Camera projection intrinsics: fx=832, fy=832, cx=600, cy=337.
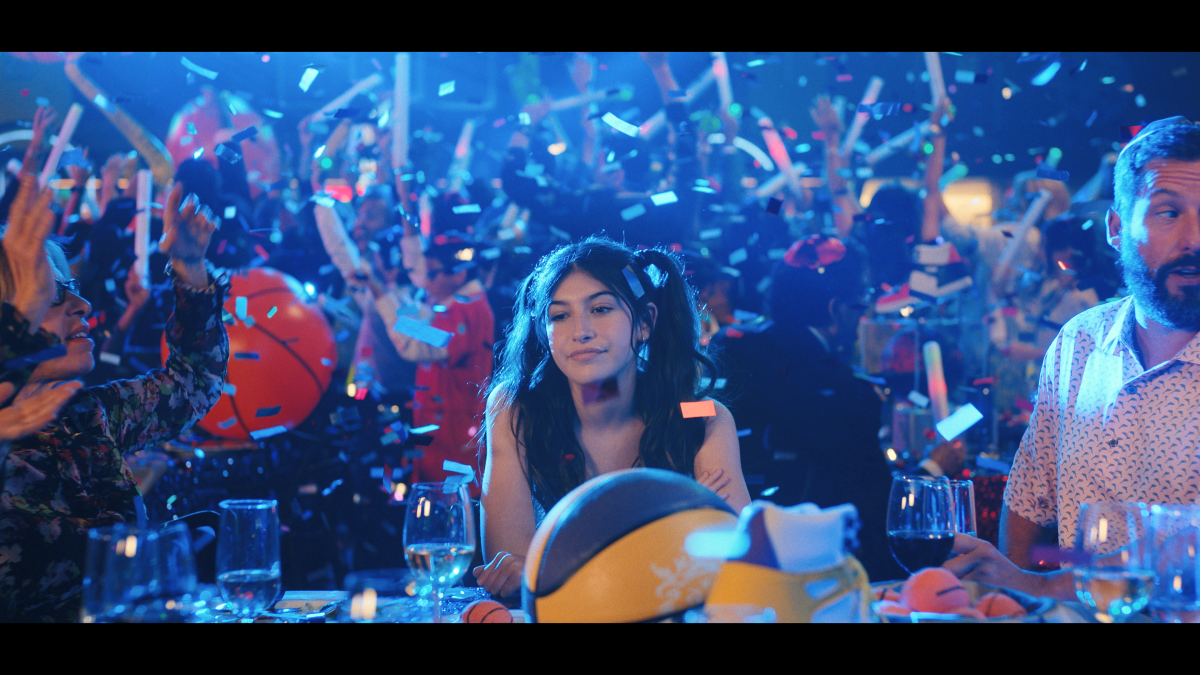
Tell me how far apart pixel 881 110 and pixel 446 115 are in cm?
598

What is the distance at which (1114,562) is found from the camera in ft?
4.48

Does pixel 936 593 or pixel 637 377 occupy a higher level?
pixel 637 377

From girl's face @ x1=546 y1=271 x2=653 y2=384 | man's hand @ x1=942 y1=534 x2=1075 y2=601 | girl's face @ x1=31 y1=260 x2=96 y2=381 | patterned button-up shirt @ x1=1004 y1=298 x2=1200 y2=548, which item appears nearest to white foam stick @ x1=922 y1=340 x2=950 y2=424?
patterned button-up shirt @ x1=1004 y1=298 x2=1200 y2=548

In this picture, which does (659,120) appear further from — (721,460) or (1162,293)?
(1162,293)

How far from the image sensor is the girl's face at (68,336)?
2.13 meters

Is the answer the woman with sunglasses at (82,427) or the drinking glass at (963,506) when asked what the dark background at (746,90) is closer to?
the woman with sunglasses at (82,427)

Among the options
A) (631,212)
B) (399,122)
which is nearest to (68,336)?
(631,212)

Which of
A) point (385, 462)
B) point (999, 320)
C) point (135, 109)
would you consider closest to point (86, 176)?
point (385, 462)

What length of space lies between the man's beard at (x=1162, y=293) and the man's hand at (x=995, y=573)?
0.91m

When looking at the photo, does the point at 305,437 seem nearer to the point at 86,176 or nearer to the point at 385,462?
the point at 385,462

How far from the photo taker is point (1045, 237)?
509 cm

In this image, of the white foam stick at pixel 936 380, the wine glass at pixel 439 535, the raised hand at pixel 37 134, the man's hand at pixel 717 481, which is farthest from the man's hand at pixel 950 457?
the raised hand at pixel 37 134

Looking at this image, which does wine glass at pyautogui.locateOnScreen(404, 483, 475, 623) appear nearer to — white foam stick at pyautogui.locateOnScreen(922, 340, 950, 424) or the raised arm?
the raised arm

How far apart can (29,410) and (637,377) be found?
1.60 meters
